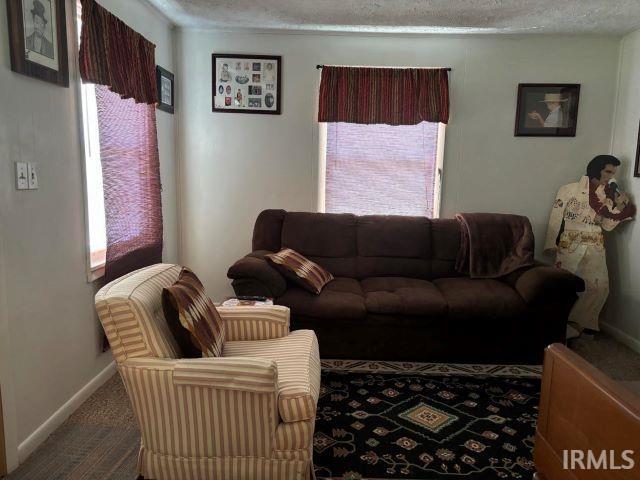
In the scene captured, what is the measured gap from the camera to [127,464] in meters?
1.96

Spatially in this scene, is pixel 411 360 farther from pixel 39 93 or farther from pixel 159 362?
pixel 39 93

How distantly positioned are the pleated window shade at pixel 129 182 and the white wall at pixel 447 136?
2.27 feet

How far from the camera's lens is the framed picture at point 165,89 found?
3.46m

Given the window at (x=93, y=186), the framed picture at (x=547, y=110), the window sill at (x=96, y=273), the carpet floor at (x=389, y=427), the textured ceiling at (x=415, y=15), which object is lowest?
the carpet floor at (x=389, y=427)

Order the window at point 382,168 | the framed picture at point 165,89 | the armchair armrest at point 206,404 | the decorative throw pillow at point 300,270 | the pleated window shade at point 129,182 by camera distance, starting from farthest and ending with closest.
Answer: the window at point 382,168 → the framed picture at point 165,89 → the decorative throw pillow at point 300,270 → the pleated window shade at point 129,182 → the armchair armrest at point 206,404

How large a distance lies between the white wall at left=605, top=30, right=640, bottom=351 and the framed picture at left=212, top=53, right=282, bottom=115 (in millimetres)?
2763

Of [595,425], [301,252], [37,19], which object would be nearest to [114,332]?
[37,19]

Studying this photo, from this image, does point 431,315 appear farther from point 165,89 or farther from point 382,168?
Result: point 165,89

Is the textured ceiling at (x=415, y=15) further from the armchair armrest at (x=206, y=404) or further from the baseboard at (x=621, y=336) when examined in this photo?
the armchair armrest at (x=206, y=404)

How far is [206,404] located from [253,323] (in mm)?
643

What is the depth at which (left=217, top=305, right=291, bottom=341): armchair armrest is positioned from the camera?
7.47 ft

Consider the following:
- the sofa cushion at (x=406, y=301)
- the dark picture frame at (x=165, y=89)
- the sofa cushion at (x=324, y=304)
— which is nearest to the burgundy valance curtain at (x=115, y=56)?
the dark picture frame at (x=165, y=89)

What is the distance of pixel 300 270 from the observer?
3.08 meters

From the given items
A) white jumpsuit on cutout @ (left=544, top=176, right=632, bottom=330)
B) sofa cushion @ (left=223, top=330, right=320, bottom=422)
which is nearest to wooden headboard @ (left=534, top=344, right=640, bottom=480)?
sofa cushion @ (left=223, top=330, right=320, bottom=422)
